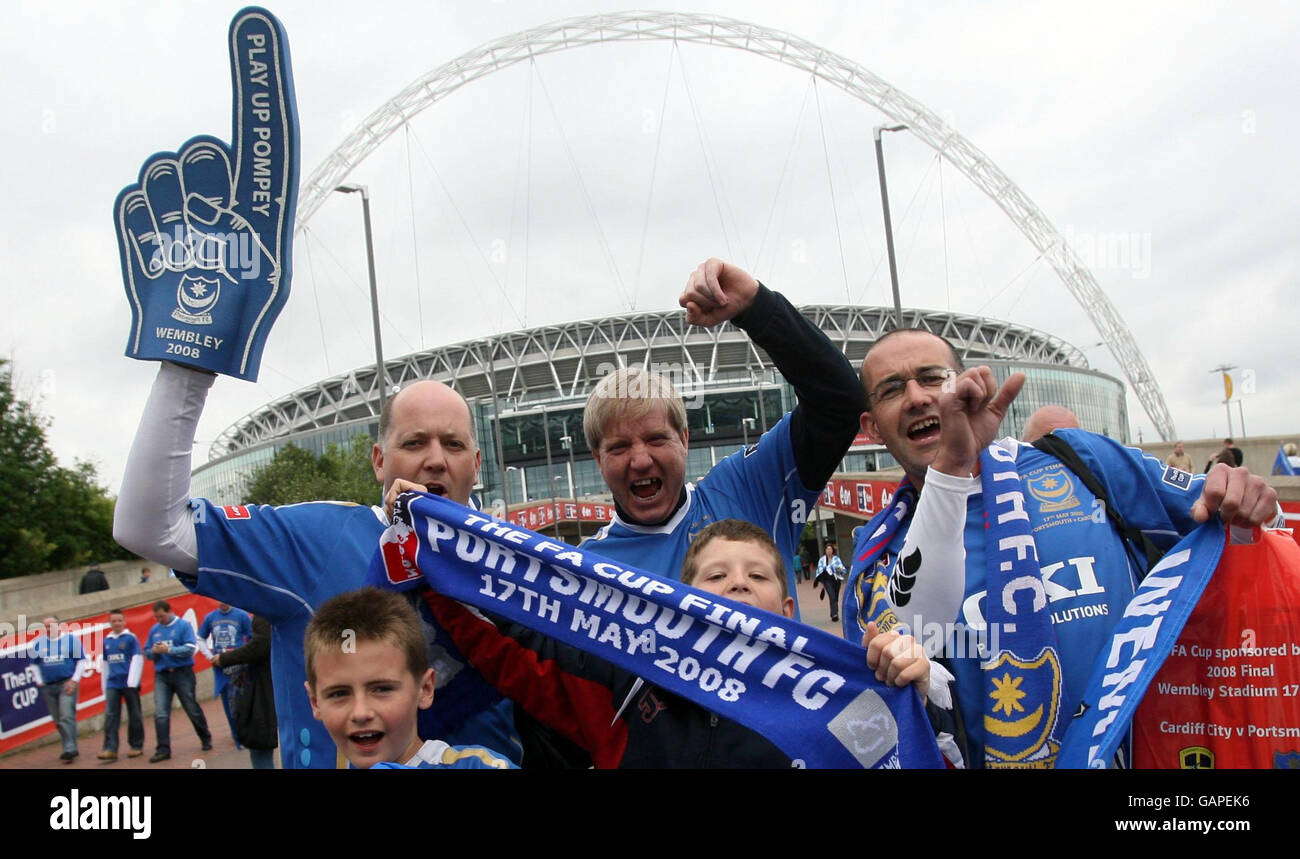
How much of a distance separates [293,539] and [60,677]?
1002 centimetres

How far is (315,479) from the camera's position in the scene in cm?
3856

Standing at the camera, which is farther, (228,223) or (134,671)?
(134,671)

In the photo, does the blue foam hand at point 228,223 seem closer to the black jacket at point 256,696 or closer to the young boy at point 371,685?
the young boy at point 371,685

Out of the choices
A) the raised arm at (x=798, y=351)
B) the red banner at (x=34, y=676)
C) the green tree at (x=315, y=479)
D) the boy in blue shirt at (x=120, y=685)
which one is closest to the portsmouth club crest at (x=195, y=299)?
the raised arm at (x=798, y=351)

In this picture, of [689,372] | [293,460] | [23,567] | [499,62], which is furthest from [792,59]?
[23,567]

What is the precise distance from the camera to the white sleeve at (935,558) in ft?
7.12

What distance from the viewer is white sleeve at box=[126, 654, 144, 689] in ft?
33.7

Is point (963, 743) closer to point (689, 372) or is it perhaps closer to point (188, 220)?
point (188, 220)

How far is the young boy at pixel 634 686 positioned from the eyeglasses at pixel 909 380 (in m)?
0.58

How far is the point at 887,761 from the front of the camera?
2.04 metres

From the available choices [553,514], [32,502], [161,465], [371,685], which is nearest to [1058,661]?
[371,685]

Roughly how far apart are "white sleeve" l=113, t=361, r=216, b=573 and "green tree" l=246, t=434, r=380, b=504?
1410 inches

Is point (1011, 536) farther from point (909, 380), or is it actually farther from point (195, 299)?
point (195, 299)

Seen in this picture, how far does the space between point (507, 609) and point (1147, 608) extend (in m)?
1.66
